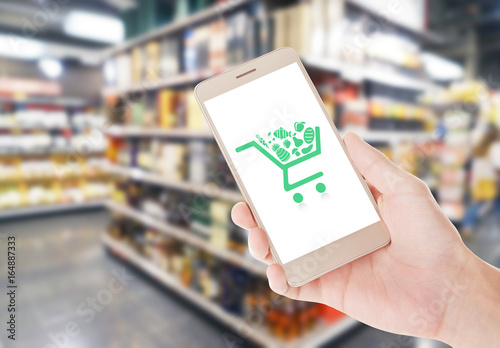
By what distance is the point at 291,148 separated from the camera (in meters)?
0.86

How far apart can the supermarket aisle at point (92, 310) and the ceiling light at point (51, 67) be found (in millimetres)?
3003

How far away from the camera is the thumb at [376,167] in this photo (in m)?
0.85

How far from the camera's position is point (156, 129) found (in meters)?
2.53

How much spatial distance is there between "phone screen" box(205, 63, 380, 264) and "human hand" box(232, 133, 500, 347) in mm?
53

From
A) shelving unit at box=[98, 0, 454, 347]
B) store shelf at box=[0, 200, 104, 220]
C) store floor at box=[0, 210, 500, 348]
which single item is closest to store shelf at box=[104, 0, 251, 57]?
shelving unit at box=[98, 0, 454, 347]

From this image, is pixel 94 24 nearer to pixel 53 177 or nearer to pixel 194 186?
pixel 53 177

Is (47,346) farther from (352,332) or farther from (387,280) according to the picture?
(387,280)

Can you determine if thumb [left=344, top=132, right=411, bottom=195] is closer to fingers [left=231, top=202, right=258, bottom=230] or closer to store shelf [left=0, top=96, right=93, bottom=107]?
fingers [left=231, top=202, right=258, bottom=230]

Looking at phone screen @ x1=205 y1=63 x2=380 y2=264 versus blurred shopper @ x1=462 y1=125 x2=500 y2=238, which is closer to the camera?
phone screen @ x1=205 y1=63 x2=380 y2=264

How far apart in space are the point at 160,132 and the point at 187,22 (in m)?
0.79

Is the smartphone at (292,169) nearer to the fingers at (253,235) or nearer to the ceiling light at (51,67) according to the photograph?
the fingers at (253,235)

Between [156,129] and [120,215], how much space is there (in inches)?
55.3

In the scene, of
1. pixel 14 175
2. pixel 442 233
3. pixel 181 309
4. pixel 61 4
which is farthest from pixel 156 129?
pixel 14 175

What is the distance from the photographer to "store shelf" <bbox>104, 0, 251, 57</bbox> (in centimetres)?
187
